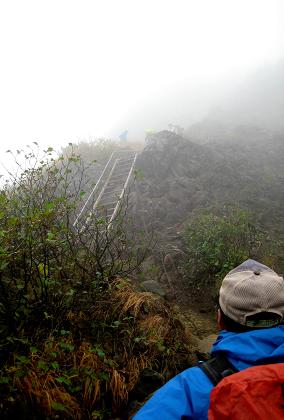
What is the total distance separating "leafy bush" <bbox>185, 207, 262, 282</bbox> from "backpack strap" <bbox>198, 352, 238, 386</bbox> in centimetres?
506

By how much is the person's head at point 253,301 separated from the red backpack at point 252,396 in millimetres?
515

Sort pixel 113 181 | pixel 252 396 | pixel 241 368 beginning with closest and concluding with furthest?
pixel 252 396, pixel 241 368, pixel 113 181

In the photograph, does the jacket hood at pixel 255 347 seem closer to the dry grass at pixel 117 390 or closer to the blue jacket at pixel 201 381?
the blue jacket at pixel 201 381

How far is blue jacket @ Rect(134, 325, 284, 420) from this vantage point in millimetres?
1495

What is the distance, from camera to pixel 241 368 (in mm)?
1537

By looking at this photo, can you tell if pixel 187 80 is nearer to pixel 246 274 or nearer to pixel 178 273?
pixel 178 273

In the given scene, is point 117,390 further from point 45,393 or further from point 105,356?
point 45,393

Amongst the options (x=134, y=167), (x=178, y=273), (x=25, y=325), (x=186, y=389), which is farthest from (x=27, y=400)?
(x=134, y=167)

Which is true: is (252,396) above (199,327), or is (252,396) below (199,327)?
above

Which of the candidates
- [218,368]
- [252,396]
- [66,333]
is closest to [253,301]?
[218,368]

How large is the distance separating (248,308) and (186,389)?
525 mm

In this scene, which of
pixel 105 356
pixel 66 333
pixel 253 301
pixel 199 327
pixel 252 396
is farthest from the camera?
pixel 199 327

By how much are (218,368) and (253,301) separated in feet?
1.30

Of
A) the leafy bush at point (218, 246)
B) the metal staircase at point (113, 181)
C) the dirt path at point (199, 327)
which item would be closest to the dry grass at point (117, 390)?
the dirt path at point (199, 327)
